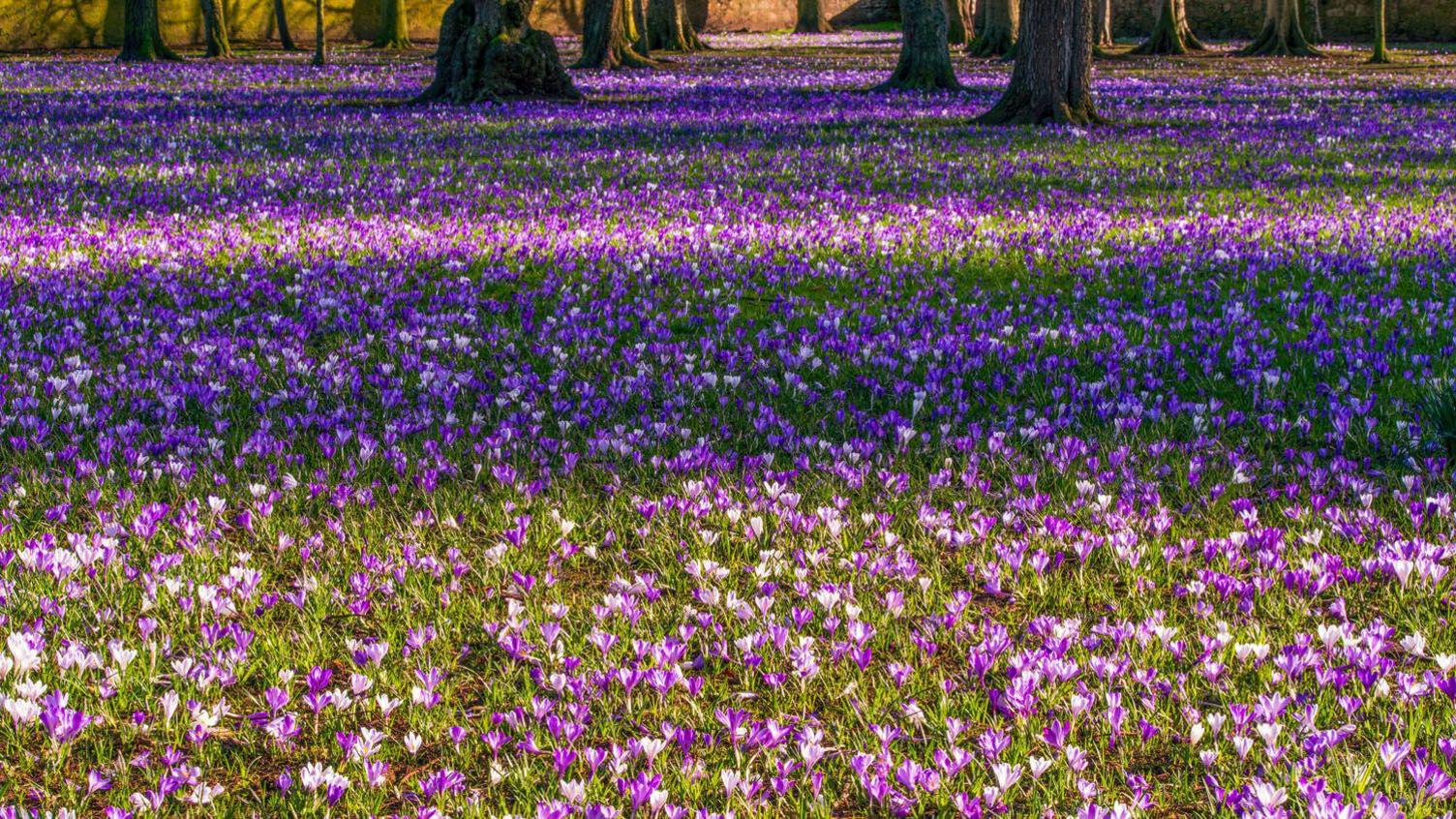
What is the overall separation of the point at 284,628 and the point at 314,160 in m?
12.1

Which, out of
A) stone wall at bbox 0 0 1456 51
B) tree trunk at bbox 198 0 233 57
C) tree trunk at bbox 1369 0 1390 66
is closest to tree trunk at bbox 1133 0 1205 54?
tree trunk at bbox 1369 0 1390 66

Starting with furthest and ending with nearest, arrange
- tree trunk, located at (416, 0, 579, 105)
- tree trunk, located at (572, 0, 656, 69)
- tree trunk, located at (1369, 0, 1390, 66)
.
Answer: tree trunk, located at (1369, 0, 1390, 66) < tree trunk, located at (572, 0, 656, 69) < tree trunk, located at (416, 0, 579, 105)

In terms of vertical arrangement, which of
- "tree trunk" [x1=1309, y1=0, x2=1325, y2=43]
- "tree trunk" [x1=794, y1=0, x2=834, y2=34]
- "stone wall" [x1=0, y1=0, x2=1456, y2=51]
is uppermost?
"tree trunk" [x1=794, y1=0, x2=834, y2=34]

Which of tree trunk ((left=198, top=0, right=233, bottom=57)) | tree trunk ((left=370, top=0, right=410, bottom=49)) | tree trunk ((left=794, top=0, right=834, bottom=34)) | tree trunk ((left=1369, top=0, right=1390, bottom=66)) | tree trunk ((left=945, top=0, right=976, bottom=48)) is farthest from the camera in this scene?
tree trunk ((left=794, top=0, right=834, bottom=34))

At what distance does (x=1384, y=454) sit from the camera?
5078 millimetres

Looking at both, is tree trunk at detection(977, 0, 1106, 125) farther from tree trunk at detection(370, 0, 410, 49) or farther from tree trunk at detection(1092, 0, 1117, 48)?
tree trunk at detection(370, 0, 410, 49)

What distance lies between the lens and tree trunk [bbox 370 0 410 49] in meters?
43.3

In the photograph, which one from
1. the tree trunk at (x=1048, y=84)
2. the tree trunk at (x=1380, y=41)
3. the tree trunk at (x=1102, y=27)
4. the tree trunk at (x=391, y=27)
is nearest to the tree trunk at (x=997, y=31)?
the tree trunk at (x=1102, y=27)

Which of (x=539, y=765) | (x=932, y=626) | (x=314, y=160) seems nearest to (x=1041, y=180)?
(x=314, y=160)

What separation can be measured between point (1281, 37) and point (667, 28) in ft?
65.8

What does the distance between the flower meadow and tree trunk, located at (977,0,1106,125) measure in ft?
27.5

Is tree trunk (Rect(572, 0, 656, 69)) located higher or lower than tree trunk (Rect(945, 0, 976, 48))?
lower

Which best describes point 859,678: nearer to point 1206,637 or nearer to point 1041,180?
point 1206,637

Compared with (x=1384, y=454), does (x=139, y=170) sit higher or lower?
higher
